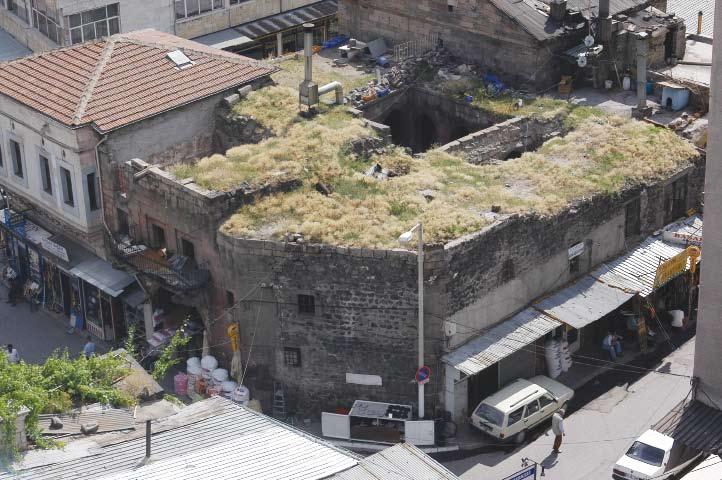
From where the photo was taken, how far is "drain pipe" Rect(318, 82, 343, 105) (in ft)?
201

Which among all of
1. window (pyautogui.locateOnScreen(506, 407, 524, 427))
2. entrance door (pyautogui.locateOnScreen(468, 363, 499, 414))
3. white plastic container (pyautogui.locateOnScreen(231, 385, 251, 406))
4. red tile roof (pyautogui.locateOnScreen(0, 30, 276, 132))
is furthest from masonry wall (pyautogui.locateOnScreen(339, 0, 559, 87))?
white plastic container (pyautogui.locateOnScreen(231, 385, 251, 406))

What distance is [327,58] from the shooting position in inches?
2721

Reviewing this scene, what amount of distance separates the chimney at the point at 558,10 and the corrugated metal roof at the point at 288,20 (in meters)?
18.7

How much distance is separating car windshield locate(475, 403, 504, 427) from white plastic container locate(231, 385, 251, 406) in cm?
854

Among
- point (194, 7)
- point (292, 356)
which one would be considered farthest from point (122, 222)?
point (194, 7)

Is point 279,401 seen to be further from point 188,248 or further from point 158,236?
point 158,236

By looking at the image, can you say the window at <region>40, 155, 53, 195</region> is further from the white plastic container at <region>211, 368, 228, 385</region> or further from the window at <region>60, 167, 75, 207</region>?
the white plastic container at <region>211, 368, 228, 385</region>

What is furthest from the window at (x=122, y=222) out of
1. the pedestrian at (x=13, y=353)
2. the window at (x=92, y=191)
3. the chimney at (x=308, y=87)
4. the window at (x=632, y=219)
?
the window at (x=632, y=219)

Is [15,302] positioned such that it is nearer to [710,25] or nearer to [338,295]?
[338,295]

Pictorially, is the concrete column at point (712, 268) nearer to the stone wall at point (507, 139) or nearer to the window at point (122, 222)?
the stone wall at point (507, 139)

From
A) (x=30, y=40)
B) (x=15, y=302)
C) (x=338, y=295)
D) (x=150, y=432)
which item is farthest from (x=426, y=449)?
(x=30, y=40)

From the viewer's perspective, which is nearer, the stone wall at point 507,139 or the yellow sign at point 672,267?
the yellow sign at point 672,267

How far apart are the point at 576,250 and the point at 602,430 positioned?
24.7ft

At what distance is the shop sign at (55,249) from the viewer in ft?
193
